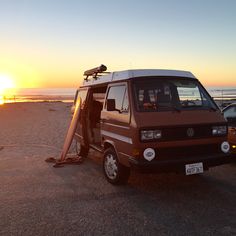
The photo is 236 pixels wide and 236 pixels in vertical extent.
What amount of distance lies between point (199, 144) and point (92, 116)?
3.78 metres

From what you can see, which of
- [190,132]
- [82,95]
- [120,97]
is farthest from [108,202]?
[82,95]

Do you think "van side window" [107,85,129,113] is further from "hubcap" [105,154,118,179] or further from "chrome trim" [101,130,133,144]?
"hubcap" [105,154,118,179]

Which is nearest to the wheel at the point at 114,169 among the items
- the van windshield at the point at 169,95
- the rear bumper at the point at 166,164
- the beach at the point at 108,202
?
the beach at the point at 108,202

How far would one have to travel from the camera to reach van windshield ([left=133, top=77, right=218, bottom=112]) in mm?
6207

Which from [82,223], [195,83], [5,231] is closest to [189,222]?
[82,223]

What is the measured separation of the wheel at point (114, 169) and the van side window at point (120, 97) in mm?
930

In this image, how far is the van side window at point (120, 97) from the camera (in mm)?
6367

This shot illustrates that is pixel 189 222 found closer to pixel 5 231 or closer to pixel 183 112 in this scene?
pixel 183 112

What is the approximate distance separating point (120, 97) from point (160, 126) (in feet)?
4.34

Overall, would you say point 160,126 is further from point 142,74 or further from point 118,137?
point 142,74

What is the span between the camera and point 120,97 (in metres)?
6.67

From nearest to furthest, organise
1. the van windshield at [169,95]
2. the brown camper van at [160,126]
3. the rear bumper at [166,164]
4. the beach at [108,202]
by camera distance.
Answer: the beach at [108,202] → the rear bumper at [166,164] → the brown camper van at [160,126] → the van windshield at [169,95]

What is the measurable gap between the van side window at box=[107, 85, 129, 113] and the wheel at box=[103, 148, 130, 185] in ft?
3.05

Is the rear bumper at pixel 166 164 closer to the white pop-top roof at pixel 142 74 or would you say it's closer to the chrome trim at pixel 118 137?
the chrome trim at pixel 118 137
